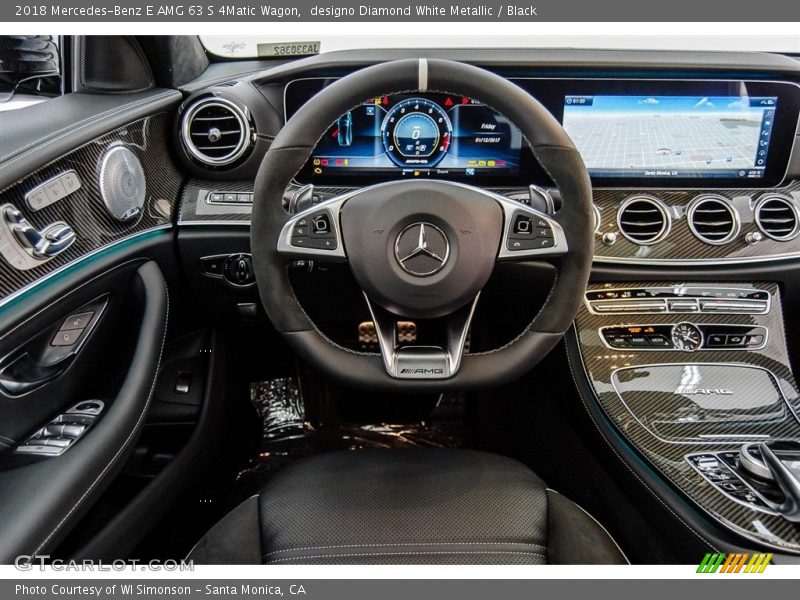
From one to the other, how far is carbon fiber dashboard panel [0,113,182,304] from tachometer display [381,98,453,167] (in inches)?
21.7

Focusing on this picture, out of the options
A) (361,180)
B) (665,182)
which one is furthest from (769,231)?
(361,180)

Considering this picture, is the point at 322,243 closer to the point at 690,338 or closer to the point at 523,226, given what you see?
the point at 523,226

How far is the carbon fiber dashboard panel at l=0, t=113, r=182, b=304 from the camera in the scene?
103 cm

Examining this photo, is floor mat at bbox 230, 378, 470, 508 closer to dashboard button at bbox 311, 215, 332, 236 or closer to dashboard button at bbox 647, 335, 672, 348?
dashboard button at bbox 647, 335, 672, 348

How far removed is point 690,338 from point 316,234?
3.07 feet

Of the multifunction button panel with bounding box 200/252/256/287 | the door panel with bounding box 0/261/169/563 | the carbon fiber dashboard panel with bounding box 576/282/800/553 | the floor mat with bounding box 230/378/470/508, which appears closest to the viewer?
the door panel with bounding box 0/261/169/563

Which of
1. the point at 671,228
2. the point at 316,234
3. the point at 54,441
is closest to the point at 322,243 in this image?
the point at 316,234

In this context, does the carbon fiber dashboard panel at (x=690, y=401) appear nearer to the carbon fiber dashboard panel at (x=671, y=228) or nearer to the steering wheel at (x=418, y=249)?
the carbon fiber dashboard panel at (x=671, y=228)

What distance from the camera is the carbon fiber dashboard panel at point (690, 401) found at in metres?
1.07

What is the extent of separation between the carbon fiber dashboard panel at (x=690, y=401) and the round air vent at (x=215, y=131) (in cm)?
95

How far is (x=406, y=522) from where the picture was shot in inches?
41.6

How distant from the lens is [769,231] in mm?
1493

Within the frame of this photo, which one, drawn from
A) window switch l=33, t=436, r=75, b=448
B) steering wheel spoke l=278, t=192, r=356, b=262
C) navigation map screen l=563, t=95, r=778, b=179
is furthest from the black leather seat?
navigation map screen l=563, t=95, r=778, b=179

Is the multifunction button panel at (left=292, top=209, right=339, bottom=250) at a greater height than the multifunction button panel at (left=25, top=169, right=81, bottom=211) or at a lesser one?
lesser
